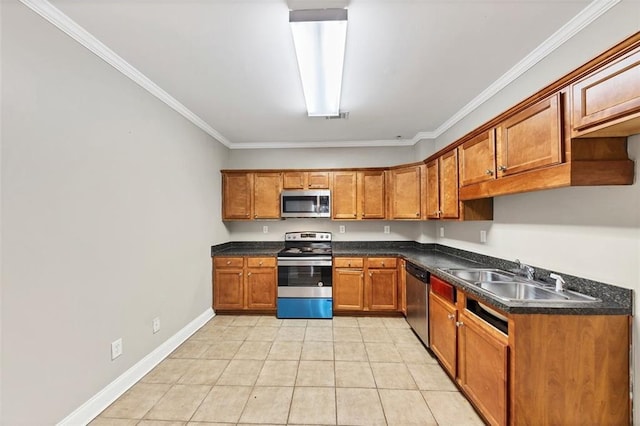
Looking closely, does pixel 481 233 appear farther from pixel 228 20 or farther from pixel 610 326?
pixel 228 20

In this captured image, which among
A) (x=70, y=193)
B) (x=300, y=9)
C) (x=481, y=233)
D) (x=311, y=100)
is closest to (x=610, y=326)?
(x=481, y=233)

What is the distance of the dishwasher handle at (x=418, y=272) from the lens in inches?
108

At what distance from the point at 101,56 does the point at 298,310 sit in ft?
11.0

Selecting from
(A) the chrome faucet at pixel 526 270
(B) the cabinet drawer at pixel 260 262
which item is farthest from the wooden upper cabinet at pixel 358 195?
(A) the chrome faucet at pixel 526 270

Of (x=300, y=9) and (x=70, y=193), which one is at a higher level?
(x=300, y=9)

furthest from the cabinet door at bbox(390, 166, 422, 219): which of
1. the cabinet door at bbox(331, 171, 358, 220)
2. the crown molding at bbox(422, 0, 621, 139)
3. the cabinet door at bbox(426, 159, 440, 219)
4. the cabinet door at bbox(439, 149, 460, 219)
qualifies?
the crown molding at bbox(422, 0, 621, 139)

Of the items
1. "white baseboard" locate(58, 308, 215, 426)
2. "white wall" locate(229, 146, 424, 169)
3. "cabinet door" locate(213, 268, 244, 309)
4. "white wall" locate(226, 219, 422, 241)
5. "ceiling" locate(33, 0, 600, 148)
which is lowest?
"white baseboard" locate(58, 308, 215, 426)

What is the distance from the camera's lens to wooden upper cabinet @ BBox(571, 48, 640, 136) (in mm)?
1171

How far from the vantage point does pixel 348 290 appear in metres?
3.76

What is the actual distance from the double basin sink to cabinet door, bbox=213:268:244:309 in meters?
2.75

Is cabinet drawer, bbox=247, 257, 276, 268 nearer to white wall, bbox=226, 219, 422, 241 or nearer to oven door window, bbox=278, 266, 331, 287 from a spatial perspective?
oven door window, bbox=278, 266, 331, 287

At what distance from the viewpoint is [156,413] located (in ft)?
6.31

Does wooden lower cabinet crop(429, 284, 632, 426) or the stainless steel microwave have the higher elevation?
the stainless steel microwave

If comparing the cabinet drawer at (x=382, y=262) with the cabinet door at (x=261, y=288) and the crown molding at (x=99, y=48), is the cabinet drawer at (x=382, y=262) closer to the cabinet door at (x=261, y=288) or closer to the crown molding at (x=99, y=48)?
the cabinet door at (x=261, y=288)
